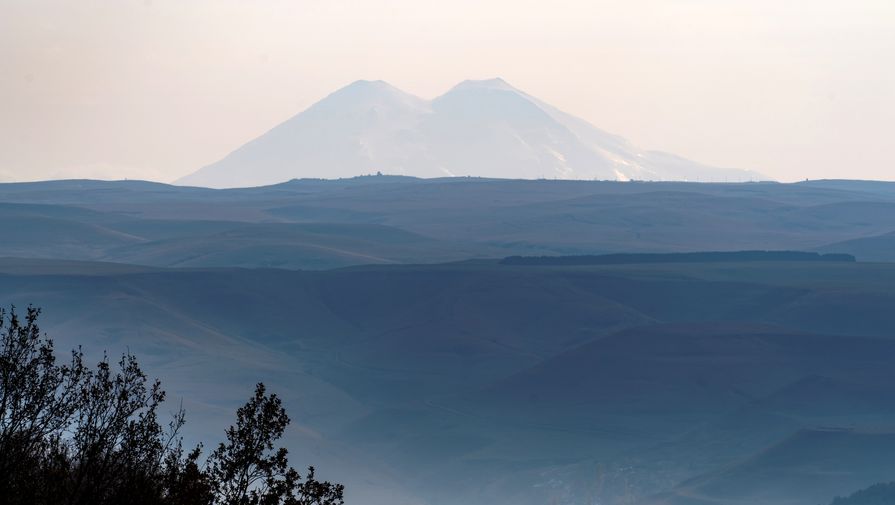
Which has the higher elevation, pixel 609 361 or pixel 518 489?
pixel 609 361

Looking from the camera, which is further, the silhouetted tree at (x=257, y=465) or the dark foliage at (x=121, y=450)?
the silhouetted tree at (x=257, y=465)

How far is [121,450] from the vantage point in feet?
70.7

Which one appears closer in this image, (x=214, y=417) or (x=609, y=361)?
Answer: (x=214, y=417)

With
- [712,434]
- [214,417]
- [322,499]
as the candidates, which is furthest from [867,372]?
[322,499]

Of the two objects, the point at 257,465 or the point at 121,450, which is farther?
the point at 121,450

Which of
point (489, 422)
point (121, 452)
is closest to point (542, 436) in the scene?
point (489, 422)

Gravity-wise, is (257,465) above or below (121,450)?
below

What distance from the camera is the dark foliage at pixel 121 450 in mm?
20422

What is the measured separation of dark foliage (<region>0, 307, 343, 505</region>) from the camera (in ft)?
67.0

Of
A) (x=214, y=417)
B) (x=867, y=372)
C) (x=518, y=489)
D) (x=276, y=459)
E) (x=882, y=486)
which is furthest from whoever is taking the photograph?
(x=867, y=372)

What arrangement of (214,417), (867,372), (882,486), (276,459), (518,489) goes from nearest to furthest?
(276,459) < (882,486) < (518,489) < (214,417) < (867,372)

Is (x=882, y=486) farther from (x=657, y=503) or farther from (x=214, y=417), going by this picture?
(x=214, y=417)

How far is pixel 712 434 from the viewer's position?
583 ft

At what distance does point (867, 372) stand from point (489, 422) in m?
42.4
